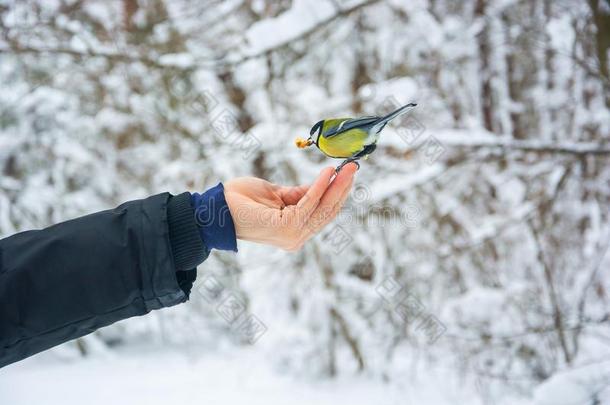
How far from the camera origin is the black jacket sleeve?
3.92 feet

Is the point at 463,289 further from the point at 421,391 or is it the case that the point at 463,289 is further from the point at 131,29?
the point at 131,29

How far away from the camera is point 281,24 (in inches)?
114

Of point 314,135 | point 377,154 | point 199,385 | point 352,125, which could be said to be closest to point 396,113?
point 352,125

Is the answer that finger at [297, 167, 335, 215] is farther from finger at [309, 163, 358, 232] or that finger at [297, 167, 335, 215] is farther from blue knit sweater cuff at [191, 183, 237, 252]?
blue knit sweater cuff at [191, 183, 237, 252]

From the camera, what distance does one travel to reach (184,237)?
4.55ft

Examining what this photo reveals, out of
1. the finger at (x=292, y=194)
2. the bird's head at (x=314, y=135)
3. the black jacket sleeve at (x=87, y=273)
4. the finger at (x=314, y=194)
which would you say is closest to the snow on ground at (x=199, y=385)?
the finger at (x=292, y=194)

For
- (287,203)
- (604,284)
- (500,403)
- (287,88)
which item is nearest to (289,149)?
(287,88)

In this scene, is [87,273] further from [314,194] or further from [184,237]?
[314,194]

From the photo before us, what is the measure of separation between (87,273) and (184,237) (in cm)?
28

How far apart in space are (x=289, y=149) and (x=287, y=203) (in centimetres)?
235

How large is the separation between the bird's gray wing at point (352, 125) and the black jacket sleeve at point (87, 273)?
20.7 inches

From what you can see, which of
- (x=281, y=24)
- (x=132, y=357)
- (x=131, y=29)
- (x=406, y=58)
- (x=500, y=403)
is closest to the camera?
(x=281, y=24)

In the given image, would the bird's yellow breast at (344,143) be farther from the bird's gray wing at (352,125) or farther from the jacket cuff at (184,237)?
the jacket cuff at (184,237)

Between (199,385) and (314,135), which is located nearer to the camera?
(314,135)
